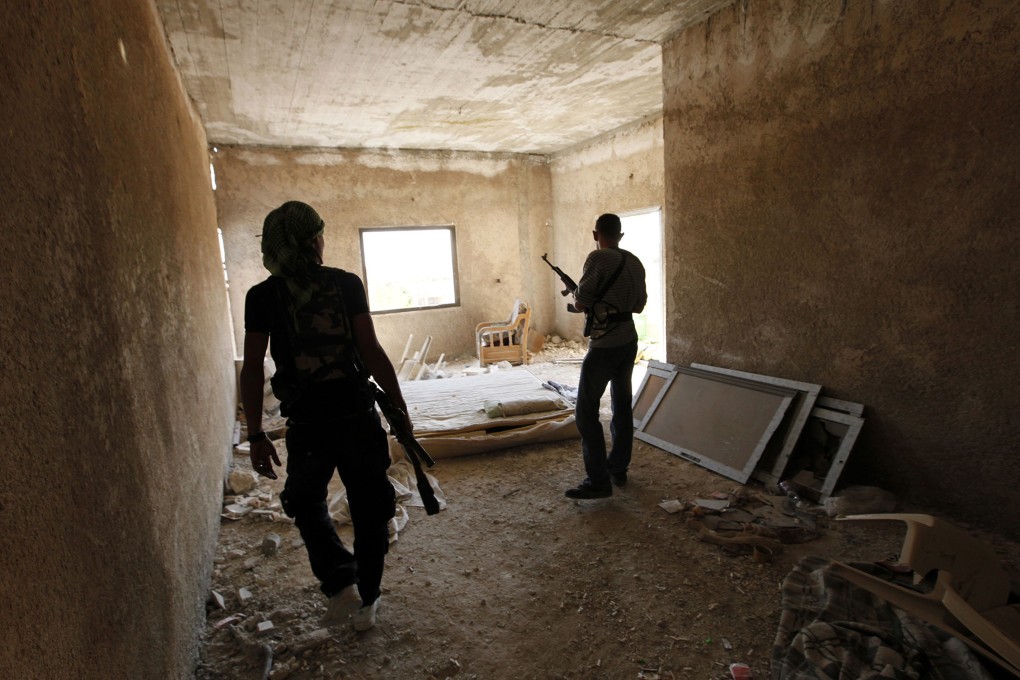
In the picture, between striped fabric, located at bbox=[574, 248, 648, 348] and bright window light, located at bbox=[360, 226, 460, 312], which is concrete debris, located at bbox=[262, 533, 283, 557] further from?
bright window light, located at bbox=[360, 226, 460, 312]

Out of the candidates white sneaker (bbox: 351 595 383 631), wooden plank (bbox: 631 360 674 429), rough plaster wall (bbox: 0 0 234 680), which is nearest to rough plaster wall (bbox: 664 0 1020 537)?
wooden plank (bbox: 631 360 674 429)

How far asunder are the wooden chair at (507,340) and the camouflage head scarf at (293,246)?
17.0 ft

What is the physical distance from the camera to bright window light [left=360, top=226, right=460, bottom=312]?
23.9ft

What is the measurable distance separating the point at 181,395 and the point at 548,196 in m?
6.92

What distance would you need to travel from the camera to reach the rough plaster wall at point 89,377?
832 millimetres

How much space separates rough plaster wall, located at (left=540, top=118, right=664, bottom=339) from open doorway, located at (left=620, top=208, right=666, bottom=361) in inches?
7.1

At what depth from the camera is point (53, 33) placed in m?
1.19

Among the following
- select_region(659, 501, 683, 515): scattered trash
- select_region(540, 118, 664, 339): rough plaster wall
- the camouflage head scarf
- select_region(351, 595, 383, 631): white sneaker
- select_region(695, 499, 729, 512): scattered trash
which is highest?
select_region(540, 118, 664, 339): rough plaster wall

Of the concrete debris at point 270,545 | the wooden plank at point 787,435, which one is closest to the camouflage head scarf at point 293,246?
the concrete debris at point 270,545

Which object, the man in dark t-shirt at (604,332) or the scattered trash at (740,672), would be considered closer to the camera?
the scattered trash at (740,672)

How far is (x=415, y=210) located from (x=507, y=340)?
2.31 metres

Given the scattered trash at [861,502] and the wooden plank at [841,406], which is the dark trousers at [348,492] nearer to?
the scattered trash at [861,502]

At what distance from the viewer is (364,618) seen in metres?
1.99

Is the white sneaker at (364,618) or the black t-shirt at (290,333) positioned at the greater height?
the black t-shirt at (290,333)
